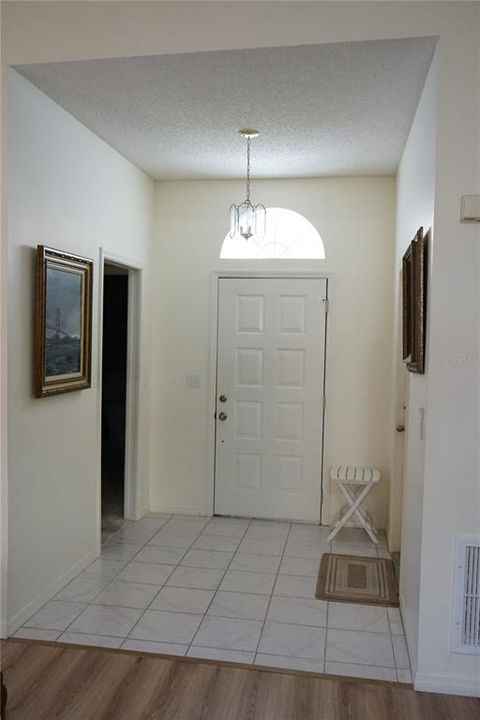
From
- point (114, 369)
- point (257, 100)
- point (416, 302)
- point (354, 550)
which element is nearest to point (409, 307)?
point (416, 302)

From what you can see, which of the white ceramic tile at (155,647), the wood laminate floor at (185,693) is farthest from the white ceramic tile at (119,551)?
the wood laminate floor at (185,693)

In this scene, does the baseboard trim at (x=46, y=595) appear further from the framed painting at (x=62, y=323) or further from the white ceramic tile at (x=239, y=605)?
the framed painting at (x=62, y=323)

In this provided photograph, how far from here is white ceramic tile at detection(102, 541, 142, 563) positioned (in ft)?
13.1

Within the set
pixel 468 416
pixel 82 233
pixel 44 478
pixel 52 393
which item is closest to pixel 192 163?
pixel 82 233

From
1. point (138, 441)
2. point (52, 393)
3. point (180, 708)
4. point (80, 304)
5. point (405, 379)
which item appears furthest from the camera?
point (138, 441)

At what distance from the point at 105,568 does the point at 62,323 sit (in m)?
1.54

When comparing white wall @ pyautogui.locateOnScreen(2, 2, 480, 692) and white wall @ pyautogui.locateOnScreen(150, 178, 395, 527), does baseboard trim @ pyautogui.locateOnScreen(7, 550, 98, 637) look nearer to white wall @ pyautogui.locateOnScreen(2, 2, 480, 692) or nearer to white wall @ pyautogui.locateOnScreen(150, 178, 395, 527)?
white wall @ pyautogui.locateOnScreen(150, 178, 395, 527)

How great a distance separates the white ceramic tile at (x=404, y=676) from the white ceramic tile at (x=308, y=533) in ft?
5.60

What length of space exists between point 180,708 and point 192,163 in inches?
132

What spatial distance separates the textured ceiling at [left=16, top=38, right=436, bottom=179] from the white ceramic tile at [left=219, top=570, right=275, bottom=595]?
2.63 metres

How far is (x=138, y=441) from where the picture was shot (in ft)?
15.5

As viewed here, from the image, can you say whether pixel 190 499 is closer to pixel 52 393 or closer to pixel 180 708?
pixel 52 393

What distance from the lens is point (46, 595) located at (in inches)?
129

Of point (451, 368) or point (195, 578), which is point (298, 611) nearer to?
point (195, 578)
